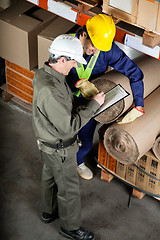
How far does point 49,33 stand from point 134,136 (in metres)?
1.94

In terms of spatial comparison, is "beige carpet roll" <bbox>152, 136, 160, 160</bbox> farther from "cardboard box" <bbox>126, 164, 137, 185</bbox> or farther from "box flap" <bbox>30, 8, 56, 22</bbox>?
"box flap" <bbox>30, 8, 56, 22</bbox>

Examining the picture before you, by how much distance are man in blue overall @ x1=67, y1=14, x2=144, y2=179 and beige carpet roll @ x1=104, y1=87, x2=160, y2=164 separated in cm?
12

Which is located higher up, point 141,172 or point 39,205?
point 141,172

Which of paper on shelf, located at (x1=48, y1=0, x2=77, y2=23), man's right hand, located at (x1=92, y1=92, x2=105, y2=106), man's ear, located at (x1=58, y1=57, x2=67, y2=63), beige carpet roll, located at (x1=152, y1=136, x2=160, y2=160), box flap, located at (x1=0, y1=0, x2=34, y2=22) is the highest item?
man's ear, located at (x1=58, y1=57, x2=67, y2=63)

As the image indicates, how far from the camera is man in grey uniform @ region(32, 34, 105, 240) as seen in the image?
3625 mm

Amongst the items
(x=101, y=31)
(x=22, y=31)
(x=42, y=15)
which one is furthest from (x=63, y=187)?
(x=42, y=15)

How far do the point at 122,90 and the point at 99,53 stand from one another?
0.53 m

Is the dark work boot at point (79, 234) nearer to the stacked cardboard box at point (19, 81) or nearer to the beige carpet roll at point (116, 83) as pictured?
the beige carpet roll at point (116, 83)

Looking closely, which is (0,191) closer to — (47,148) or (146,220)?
(47,148)

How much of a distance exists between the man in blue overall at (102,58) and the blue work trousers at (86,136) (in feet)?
1.80

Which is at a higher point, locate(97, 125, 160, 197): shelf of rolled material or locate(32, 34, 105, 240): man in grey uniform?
locate(32, 34, 105, 240): man in grey uniform

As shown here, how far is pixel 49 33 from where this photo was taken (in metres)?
5.29

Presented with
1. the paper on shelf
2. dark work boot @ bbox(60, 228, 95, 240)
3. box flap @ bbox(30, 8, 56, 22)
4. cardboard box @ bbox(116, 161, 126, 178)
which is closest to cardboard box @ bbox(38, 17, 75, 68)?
box flap @ bbox(30, 8, 56, 22)

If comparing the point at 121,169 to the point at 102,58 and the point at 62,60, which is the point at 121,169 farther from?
the point at 62,60
